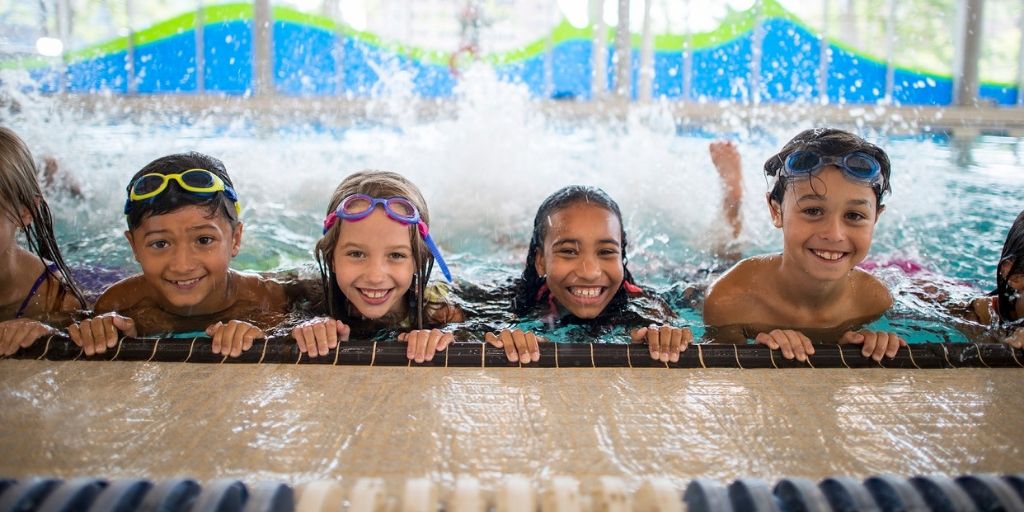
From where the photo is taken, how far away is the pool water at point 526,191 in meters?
4.55

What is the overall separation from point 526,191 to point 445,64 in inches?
314

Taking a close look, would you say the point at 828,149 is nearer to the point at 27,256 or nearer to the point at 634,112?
the point at 27,256

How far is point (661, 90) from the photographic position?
12.6 metres

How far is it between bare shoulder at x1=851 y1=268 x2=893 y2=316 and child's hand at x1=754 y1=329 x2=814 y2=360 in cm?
99

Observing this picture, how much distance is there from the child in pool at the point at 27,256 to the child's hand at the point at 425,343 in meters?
1.39

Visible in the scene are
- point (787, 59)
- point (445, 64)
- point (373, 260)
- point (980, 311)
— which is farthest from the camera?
point (445, 64)

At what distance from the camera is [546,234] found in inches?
120

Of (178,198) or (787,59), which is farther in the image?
(787,59)

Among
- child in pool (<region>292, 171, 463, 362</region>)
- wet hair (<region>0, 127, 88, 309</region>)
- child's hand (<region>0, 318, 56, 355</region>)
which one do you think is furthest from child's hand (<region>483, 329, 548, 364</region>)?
wet hair (<region>0, 127, 88, 309</region>)

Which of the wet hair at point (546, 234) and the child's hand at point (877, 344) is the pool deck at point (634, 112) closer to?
the wet hair at point (546, 234)

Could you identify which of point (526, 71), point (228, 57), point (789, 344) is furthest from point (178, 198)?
point (526, 71)

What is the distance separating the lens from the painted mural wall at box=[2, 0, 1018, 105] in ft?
39.5

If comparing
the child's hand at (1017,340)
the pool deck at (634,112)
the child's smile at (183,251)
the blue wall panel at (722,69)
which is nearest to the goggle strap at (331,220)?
the child's smile at (183,251)

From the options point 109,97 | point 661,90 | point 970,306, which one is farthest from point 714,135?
point 109,97
